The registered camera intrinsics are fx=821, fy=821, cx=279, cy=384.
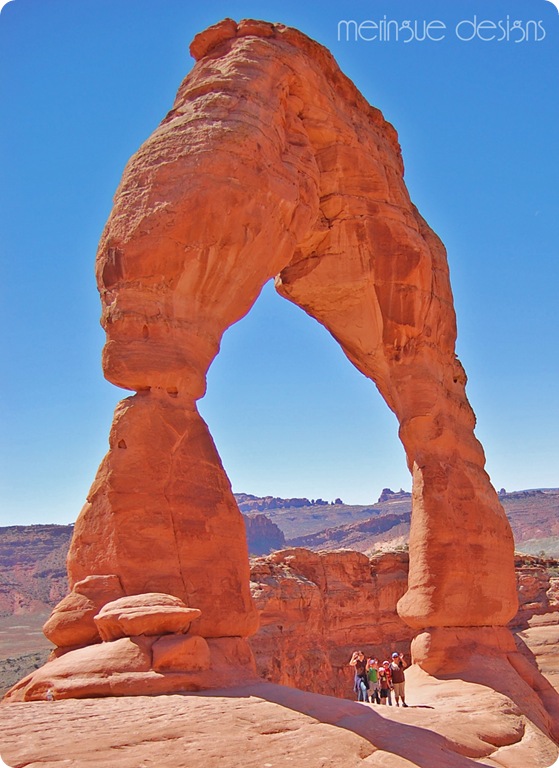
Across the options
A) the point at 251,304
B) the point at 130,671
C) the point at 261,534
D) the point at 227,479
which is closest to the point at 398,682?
the point at 227,479

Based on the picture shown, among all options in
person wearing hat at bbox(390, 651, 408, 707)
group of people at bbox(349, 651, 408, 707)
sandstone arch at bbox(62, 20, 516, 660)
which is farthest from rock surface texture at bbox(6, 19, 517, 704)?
person wearing hat at bbox(390, 651, 408, 707)

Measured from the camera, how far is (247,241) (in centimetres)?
1162

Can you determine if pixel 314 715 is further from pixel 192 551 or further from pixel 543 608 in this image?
pixel 543 608

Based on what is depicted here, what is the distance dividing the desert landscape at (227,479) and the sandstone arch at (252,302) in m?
0.03

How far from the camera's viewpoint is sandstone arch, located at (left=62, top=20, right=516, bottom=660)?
10.1 metres

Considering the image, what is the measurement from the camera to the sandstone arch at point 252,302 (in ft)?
33.1

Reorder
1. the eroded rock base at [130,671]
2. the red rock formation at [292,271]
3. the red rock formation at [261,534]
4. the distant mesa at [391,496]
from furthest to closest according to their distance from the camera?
the distant mesa at [391,496] → the red rock formation at [261,534] → the red rock formation at [292,271] → the eroded rock base at [130,671]

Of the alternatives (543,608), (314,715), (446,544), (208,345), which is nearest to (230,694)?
(314,715)

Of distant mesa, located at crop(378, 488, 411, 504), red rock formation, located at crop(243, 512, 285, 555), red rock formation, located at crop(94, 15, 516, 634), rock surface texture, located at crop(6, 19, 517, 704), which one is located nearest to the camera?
rock surface texture, located at crop(6, 19, 517, 704)

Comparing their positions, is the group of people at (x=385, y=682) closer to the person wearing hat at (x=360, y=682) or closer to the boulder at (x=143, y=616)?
the person wearing hat at (x=360, y=682)

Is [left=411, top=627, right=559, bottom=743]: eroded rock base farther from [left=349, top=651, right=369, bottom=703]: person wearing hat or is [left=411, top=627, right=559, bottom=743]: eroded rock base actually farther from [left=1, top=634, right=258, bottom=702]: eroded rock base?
[left=1, top=634, right=258, bottom=702]: eroded rock base

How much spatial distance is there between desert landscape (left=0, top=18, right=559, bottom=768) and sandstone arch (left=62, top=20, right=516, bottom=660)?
0.11ft

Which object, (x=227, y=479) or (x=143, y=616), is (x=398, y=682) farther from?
(x=143, y=616)

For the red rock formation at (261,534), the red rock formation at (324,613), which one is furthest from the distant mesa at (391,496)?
the red rock formation at (324,613)
